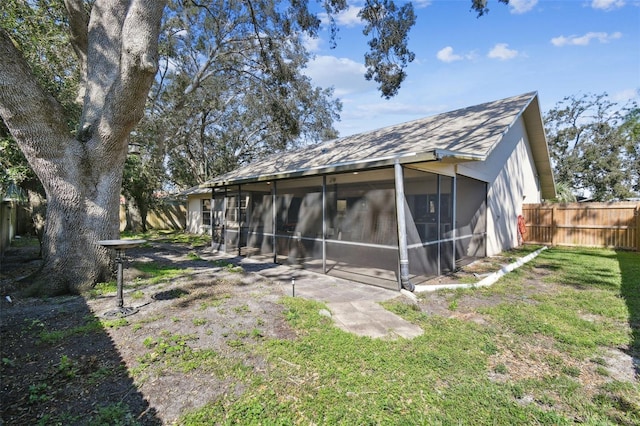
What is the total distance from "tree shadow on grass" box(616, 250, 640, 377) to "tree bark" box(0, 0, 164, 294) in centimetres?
743

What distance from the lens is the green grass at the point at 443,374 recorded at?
2328 mm

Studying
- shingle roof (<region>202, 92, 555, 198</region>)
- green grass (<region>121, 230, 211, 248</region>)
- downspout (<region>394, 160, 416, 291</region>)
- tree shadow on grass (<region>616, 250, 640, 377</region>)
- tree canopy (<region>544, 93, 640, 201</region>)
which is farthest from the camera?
tree canopy (<region>544, 93, 640, 201</region>)

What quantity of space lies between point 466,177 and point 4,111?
9.06m

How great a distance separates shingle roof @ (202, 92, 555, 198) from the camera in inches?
238

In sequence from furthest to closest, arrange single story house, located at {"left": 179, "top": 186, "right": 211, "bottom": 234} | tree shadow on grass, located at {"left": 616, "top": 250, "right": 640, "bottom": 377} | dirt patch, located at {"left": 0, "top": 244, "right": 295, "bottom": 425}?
1. single story house, located at {"left": 179, "top": 186, "right": 211, "bottom": 234}
2. tree shadow on grass, located at {"left": 616, "top": 250, "right": 640, "bottom": 377}
3. dirt patch, located at {"left": 0, "top": 244, "right": 295, "bottom": 425}

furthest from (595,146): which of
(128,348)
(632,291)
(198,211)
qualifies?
(128,348)

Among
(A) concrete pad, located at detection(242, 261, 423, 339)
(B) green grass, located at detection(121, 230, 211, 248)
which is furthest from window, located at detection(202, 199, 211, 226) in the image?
(A) concrete pad, located at detection(242, 261, 423, 339)

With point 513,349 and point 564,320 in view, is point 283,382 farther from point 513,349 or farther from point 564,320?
point 564,320

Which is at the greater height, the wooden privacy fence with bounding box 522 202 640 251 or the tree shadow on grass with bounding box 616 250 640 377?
the wooden privacy fence with bounding box 522 202 640 251

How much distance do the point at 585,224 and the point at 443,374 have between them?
1173 cm

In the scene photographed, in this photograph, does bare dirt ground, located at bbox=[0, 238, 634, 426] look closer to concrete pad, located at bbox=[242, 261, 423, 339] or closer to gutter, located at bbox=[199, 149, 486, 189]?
concrete pad, located at bbox=[242, 261, 423, 339]

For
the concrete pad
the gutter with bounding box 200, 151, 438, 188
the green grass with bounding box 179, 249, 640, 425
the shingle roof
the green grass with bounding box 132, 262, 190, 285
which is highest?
the shingle roof

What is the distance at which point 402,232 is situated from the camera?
5555mm

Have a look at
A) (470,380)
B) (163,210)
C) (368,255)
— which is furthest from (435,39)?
(163,210)
